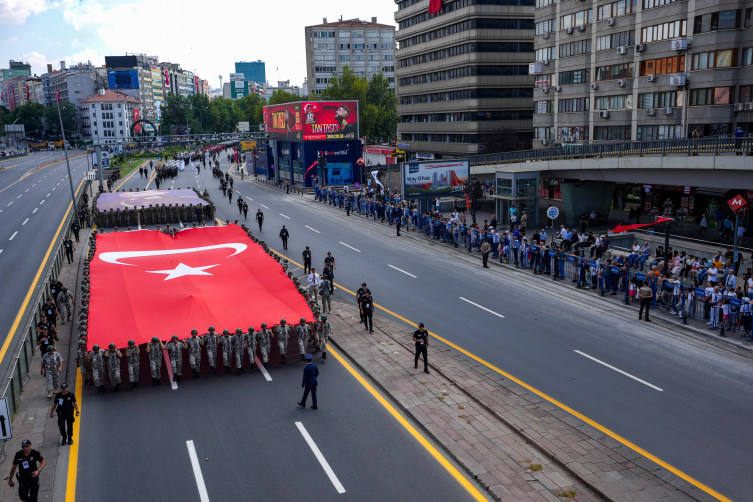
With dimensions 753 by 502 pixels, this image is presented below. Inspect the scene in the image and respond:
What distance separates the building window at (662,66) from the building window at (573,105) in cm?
718

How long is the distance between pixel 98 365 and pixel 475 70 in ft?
207

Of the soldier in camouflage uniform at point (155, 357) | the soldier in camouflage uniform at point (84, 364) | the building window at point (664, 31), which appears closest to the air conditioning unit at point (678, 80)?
the building window at point (664, 31)

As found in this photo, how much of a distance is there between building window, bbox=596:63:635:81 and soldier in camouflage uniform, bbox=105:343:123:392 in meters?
43.8

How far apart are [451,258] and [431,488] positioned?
22376 mm

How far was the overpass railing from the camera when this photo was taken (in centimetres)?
2997

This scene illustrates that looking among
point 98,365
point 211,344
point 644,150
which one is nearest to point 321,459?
point 211,344

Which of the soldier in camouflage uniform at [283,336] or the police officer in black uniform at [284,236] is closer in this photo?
the soldier in camouflage uniform at [283,336]

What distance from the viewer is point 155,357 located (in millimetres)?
16375

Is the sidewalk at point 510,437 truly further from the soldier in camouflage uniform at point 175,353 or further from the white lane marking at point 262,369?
the soldier in camouflage uniform at point 175,353

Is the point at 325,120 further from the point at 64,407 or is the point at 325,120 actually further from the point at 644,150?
the point at 64,407

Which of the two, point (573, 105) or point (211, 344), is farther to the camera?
point (573, 105)

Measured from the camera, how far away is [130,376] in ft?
53.2

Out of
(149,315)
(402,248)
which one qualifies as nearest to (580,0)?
(402,248)

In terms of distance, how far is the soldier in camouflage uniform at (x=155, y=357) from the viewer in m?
16.3
